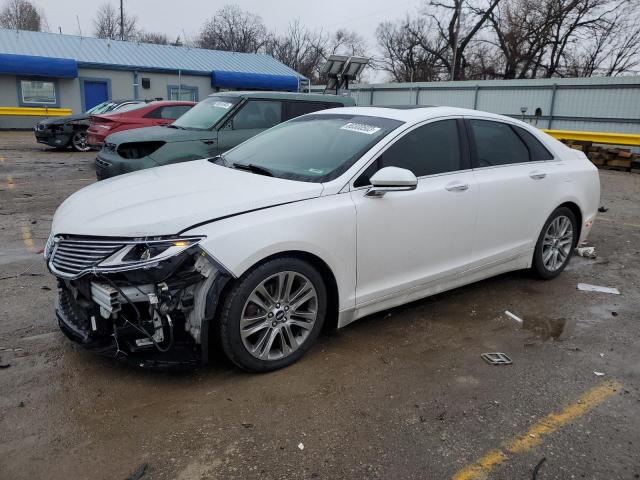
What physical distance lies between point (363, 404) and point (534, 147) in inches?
125

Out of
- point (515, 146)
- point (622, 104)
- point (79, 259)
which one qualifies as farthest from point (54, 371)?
point (622, 104)

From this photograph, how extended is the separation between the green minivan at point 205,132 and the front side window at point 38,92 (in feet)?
65.3

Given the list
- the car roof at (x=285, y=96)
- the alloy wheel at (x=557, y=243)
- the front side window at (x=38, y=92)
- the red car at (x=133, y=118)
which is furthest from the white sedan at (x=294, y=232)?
the front side window at (x=38, y=92)

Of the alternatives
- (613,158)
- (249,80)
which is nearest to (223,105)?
(613,158)

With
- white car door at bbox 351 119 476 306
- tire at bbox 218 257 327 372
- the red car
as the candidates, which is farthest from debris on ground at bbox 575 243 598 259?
the red car

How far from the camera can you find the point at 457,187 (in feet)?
13.5

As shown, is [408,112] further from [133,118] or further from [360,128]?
[133,118]

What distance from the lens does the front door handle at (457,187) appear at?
4066 millimetres

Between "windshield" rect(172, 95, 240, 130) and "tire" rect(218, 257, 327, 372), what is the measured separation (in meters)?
5.14

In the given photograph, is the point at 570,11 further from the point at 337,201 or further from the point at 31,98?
the point at 337,201

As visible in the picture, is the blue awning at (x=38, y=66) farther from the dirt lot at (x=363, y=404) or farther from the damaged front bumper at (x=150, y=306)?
the damaged front bumper at (x=150, y=306)

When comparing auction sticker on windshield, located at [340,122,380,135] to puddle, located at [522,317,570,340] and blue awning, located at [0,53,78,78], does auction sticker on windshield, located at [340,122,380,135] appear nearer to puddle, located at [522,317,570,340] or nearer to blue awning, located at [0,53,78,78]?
puddle, located at [522,317,570,340]

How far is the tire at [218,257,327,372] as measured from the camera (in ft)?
10.1

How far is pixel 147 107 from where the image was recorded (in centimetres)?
1212
